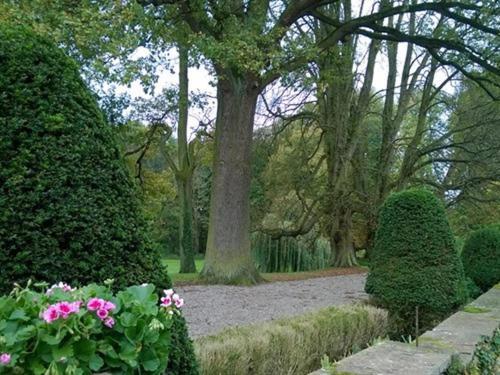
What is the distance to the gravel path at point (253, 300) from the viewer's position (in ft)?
23.4

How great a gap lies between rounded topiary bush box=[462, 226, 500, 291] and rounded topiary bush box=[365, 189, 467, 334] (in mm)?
3988

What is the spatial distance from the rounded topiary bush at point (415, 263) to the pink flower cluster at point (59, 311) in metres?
5.59

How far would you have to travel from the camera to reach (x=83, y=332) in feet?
4.79

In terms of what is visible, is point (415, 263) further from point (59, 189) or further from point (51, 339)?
point (51, 339)

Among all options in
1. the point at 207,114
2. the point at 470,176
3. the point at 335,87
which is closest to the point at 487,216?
the point at 470,176

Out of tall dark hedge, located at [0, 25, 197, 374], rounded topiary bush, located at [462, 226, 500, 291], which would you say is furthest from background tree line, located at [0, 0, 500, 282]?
tall dark hedge, located at [0, 25, 197, 374]

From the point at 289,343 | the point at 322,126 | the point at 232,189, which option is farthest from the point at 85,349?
the point at 322,126

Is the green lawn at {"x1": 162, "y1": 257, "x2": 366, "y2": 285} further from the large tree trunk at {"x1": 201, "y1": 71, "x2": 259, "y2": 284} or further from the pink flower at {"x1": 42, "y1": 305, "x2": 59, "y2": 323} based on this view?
the pink flower at {"x1": 42, "y1": 305, "x2": 59, "y2": 323}

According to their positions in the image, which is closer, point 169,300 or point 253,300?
point 169,300

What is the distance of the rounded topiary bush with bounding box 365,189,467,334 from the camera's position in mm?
6379

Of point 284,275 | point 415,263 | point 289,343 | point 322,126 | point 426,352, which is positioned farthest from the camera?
point 322,126

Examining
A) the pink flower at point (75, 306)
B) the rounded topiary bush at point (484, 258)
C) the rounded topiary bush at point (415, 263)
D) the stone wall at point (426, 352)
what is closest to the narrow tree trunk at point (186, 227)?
the rounded topiary bush at point (484, 258)

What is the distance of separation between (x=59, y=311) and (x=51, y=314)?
0.02 metres

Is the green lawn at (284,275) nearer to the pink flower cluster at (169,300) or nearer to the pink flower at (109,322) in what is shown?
the pink flower cluster at (169,300)
